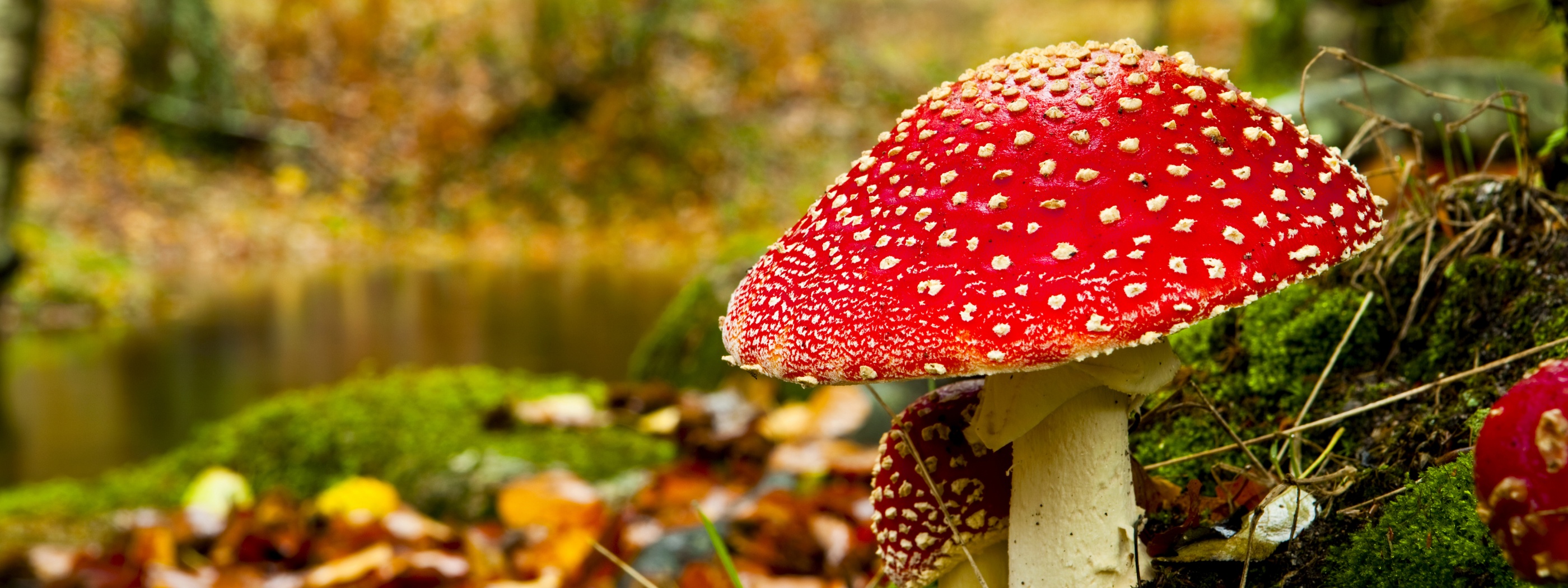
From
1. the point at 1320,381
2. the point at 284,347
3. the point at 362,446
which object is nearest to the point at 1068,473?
the point at 1320,381

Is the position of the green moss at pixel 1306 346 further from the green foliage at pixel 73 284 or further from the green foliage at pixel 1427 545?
the green foliage at pixel 73 284

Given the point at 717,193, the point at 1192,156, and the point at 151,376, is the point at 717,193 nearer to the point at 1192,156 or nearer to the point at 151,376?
the point at 151,376

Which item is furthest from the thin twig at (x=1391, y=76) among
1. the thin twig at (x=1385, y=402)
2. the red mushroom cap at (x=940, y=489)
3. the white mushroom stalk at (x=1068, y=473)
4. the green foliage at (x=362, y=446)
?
the green foliage at (x=362, y=446)

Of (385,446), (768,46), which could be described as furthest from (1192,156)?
(768,46)

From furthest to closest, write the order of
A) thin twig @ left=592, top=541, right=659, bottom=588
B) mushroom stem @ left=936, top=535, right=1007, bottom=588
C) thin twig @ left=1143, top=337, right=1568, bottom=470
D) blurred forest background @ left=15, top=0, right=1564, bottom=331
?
blurred forest background @ left=15, top=0, right=1564, bottom=331, thin twig @ left=592, top=541, right=659, bottom=588, mushroom stem @ left=936, top=535, right=1007, bottom=588, thin twig @ left=1143, top=337, right=1568, bottom=470

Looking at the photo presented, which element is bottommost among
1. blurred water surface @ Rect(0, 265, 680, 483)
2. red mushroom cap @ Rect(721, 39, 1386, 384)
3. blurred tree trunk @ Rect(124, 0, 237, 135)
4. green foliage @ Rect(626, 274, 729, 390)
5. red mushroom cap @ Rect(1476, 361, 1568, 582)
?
blurred water surface @ Rect(0, 265, 680, 483)

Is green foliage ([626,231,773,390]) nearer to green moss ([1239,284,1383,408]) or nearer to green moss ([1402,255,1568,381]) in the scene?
green moss ([1239,284,1383,408])

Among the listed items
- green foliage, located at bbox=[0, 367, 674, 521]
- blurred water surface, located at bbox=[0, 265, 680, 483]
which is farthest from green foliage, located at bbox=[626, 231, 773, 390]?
blurred water surface, located at bbox=[0, 265, 680, 483]
